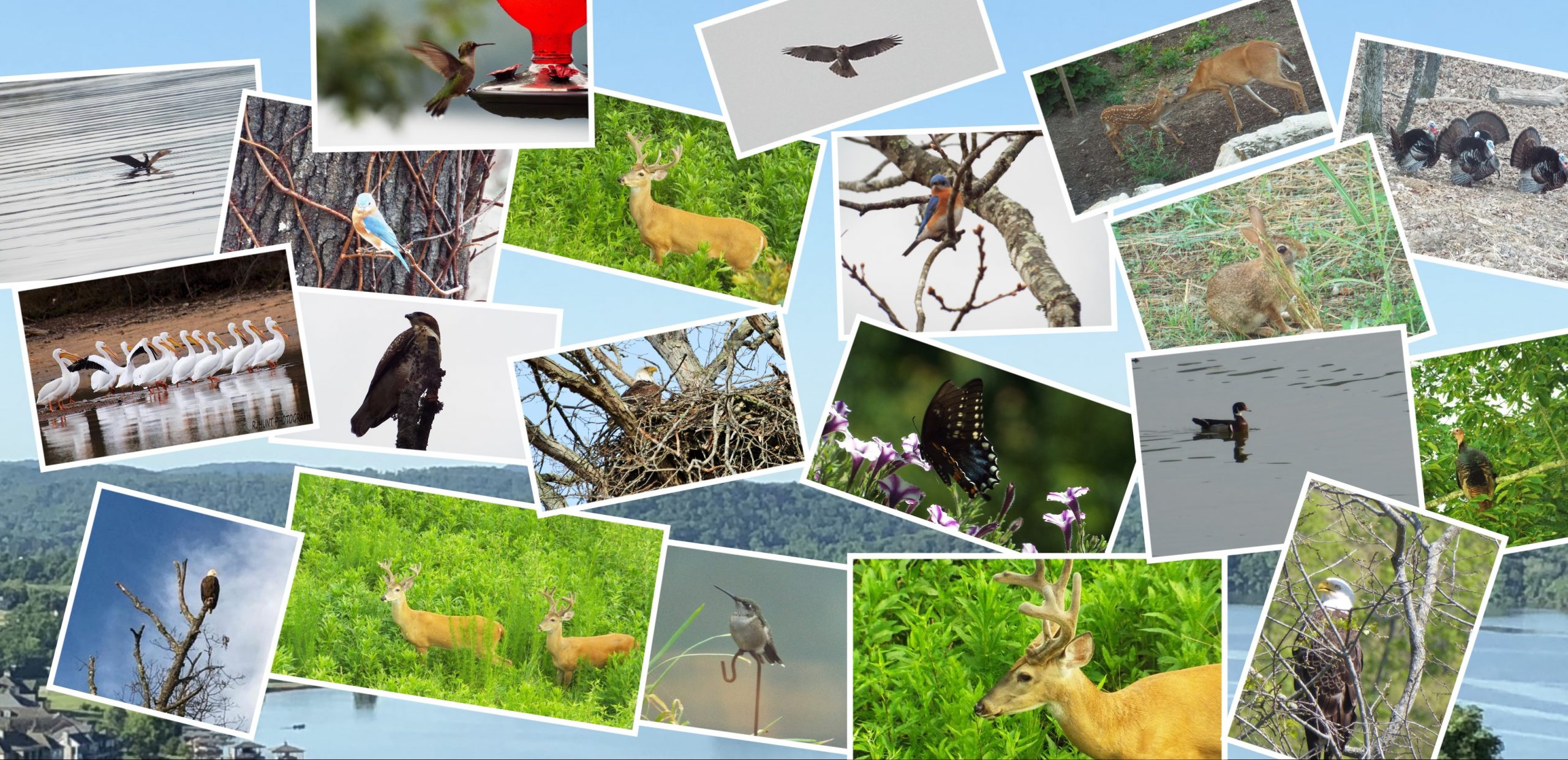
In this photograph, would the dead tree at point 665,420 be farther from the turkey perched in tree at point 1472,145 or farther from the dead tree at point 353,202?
the turkey perched in tree at point 1472,145

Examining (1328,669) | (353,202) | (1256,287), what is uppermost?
(353,202)

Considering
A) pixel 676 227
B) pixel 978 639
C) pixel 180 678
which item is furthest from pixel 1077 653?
pixel 180 678

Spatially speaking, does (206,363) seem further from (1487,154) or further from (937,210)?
(1487,154)

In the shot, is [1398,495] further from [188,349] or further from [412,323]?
[188,349]

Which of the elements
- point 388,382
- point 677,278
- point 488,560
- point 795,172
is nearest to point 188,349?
point 388,382

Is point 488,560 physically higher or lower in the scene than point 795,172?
lower

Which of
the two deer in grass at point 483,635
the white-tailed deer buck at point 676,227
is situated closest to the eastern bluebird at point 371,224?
the white-tailed deer buck at point 676,227
